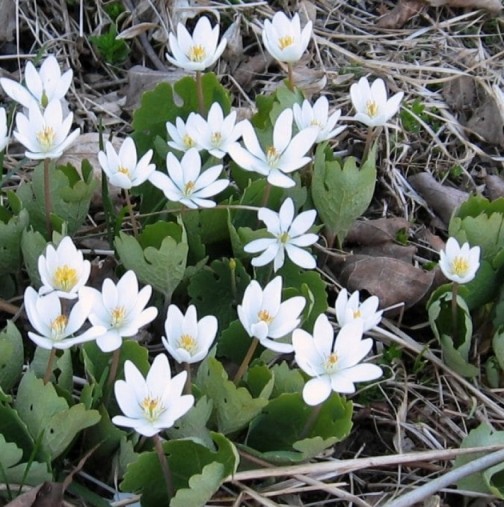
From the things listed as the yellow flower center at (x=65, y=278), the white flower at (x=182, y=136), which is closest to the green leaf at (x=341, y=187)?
the white flower at (x=182, y=136)

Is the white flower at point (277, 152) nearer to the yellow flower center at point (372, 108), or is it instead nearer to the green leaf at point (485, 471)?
the yellow flower center at point (372, 108)

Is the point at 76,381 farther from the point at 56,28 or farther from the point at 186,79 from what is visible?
the point at 56,28

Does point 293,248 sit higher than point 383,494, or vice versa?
point 293,248

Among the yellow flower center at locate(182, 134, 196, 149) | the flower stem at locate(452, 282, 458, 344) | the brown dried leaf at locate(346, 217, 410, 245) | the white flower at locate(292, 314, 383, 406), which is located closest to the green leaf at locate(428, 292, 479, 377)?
the flower stem at locate(452, 282, 458, 344)

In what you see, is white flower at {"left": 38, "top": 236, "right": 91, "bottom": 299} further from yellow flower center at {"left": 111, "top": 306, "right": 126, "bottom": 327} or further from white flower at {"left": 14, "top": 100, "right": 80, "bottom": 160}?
white flower at {"left": 14, "top": 100, "right": 80, "bottom": 160}

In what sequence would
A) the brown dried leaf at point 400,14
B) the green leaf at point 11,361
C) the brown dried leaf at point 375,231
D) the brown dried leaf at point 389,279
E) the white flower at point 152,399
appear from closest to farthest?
1. the white flower at point 152,399
2. the green leaf at point 11,361
3. the brown dried leaf at point 389,279
4. the brown dried leaf at point 375,231
5. the brown dried leaf at point 400,14

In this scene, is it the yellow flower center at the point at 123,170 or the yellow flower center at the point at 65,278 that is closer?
the yellow flower center at the point at 65,278

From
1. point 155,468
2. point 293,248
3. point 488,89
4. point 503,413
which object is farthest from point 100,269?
point 488,89
